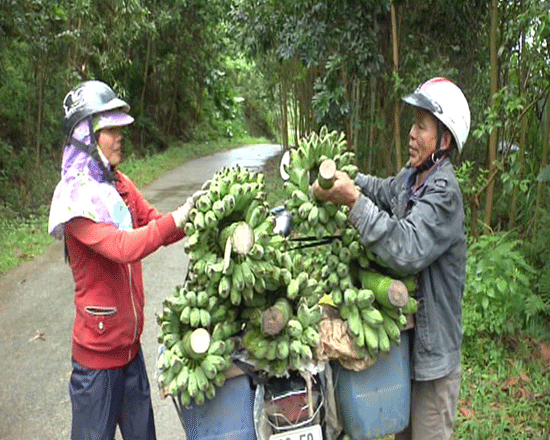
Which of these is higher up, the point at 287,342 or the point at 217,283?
the point at 217,283

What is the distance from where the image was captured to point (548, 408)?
12.6 ft

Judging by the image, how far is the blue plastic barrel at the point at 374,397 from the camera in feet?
7.00

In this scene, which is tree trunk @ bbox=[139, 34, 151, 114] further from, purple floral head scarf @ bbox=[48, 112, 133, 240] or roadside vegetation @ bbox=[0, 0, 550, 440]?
purple floral head scarf @ bbox=[48, 112, 133, 240]

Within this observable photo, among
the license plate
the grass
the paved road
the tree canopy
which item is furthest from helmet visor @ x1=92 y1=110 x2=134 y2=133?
the grass

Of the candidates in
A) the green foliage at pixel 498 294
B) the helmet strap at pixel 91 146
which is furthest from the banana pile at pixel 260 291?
the green foliage at pixel 498 294

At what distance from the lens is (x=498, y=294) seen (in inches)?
172

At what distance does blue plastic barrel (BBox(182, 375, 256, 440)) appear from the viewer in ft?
6.59

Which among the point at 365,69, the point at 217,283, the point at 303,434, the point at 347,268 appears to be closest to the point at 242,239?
the point at 217,283

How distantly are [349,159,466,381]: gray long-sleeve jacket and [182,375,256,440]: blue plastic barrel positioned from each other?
2.32ft

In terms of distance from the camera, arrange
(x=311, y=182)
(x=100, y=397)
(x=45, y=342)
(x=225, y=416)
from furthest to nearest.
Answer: (x=45, y=342) → (x=100, y=397) → (x=311, y=182) → (x=225, y=416)

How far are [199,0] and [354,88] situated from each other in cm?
1067

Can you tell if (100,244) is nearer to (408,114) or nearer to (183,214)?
(183,214)

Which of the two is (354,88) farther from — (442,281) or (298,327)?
(298,327)

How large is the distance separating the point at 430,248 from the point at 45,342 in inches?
164
